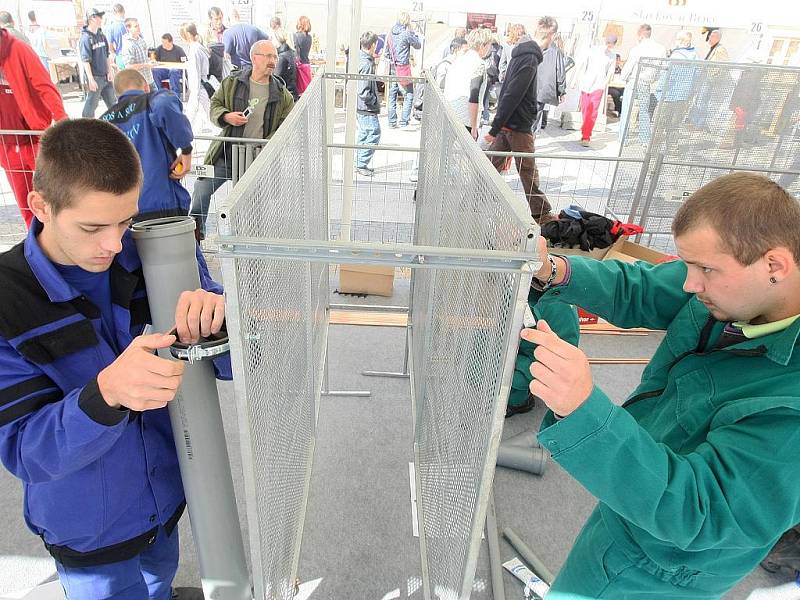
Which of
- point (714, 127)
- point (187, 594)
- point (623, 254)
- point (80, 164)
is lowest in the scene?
point (187, 594)

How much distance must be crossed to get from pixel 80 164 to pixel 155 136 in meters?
2.58

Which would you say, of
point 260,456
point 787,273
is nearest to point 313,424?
point 260,456

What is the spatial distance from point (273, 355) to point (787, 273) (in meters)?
1.00

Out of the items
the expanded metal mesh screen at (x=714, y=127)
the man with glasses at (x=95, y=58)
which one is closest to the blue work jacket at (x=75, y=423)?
the expanded metal mesh screen at (x=714, y=127)

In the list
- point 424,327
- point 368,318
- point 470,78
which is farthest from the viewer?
point 470,78

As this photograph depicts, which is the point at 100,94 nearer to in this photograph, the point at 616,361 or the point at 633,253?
the point at 633,253

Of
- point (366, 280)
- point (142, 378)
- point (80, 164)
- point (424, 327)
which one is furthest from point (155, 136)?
point (142, 378)

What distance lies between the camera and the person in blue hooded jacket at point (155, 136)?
3.31 metres

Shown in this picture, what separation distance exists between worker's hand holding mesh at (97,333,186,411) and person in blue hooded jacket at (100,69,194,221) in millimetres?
2706

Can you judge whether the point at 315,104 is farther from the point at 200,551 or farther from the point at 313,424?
the point at 200,551

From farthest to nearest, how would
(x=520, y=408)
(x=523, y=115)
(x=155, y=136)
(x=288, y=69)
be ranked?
(x=288, y=69) → (x=523, y=115) → (x=155, y=136) → (x=520, y=408)

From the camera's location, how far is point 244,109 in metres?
4.16

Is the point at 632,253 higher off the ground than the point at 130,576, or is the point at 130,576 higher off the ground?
the point at 130,576

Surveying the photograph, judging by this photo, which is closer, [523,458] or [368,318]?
[523,458]
